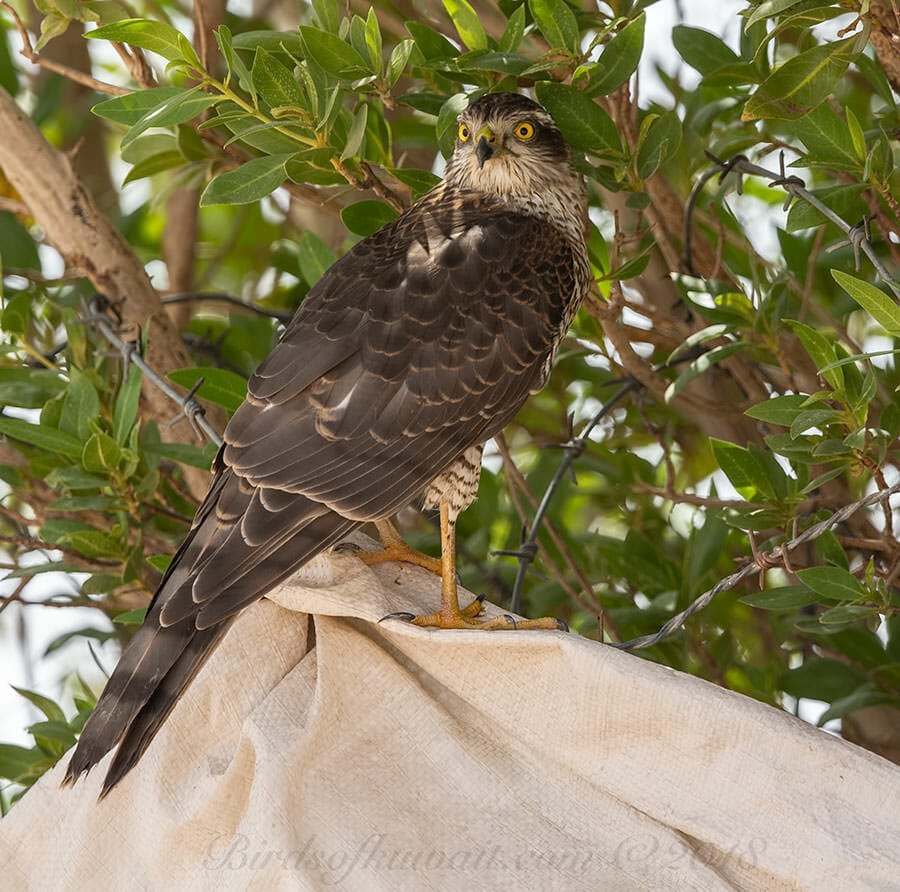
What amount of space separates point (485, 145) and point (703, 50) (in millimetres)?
565

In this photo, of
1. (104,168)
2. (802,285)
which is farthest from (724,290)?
(104,168)

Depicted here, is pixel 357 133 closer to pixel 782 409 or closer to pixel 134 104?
pixel 134 104

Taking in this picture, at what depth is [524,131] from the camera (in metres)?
3.23

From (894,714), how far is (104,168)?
3.62 meters

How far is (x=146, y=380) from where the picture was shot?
3387mm

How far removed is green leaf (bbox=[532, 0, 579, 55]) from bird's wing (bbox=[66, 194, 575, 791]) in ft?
1.52

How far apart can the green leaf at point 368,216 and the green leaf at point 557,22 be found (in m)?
0.66

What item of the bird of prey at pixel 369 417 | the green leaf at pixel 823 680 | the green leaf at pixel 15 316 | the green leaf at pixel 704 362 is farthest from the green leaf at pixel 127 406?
the green leaf at pixel 823 680

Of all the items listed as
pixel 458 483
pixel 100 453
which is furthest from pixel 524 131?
pixel 100 453

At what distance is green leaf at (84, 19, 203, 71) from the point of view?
2.49 m

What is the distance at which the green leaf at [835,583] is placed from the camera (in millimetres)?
2412

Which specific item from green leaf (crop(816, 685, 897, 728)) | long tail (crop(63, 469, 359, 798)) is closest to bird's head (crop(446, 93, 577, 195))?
long tail (crop(63, 469, 359, 798))

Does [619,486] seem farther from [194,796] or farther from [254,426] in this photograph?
[194,796]

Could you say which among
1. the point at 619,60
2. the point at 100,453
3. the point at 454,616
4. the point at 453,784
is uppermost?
the point at 619,60
